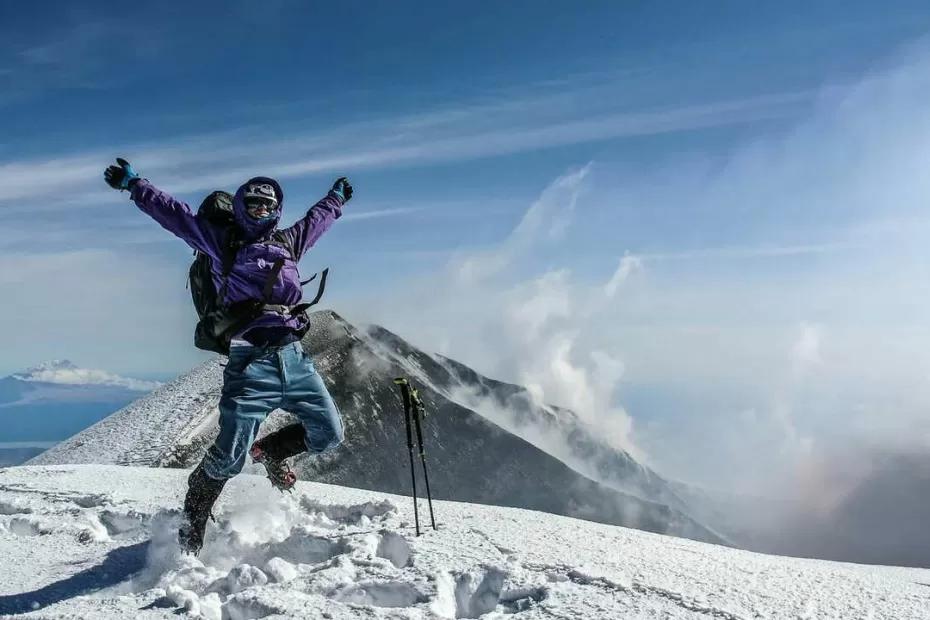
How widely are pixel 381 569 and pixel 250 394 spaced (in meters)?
1.64

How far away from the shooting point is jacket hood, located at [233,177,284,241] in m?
5.48

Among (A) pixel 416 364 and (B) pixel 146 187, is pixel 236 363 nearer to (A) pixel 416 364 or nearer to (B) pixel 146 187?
(B) pixel 146 187

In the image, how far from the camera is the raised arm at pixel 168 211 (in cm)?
543

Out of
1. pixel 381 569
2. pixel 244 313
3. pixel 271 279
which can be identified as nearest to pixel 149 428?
pixel 244 313

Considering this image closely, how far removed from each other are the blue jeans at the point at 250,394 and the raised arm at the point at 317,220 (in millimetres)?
875

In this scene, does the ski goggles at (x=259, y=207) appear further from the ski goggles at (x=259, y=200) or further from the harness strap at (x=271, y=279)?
the harness strap at (x=271, y=279)

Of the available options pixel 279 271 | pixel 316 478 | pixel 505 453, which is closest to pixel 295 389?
pixel 279 271

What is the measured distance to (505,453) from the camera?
39094 millimetres

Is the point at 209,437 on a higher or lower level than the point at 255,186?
lower

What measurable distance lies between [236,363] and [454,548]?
2.20 meters

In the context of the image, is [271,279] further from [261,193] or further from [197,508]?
[197,508]

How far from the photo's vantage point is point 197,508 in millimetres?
5633

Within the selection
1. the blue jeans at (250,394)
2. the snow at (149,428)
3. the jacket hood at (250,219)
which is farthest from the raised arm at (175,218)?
the snow at (149,428)

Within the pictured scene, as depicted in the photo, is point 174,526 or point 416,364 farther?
point 416,364
